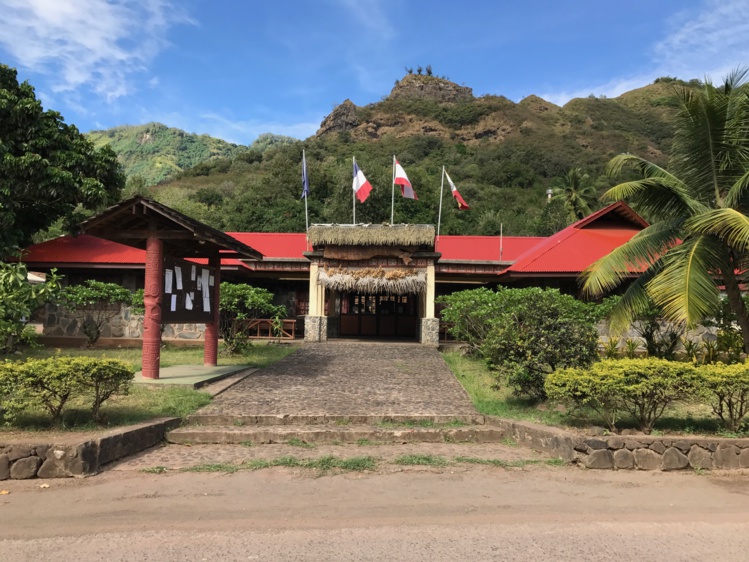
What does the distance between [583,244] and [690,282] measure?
978 cm

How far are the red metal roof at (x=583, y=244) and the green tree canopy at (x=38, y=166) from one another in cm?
1334

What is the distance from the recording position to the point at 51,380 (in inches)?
224

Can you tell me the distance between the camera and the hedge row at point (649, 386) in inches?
244

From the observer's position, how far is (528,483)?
5414 mm

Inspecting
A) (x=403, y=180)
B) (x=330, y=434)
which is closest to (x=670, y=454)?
(x=330, y=434)

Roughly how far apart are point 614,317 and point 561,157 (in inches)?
1972

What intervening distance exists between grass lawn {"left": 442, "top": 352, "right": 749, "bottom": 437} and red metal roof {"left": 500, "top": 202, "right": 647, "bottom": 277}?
21.9ft

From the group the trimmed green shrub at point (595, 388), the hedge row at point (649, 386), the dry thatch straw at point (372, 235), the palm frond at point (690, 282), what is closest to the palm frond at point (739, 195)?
the palm frond at point (690, 282)

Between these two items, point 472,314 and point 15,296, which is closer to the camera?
point 15,296

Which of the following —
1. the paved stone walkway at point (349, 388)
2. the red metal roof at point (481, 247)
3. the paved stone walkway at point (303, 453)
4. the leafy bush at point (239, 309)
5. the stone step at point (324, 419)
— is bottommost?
the paved stone walkway at point (303, 453)

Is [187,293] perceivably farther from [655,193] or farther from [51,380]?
[655,193]

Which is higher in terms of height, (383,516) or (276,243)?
(276,243)

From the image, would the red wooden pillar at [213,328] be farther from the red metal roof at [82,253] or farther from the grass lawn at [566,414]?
the red metal roof at [82,253]

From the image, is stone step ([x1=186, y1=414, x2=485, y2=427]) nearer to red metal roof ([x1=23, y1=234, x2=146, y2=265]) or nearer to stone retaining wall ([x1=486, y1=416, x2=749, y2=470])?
stone retaining wall ([x1=486, y1=416, x2=749, y2=470])
